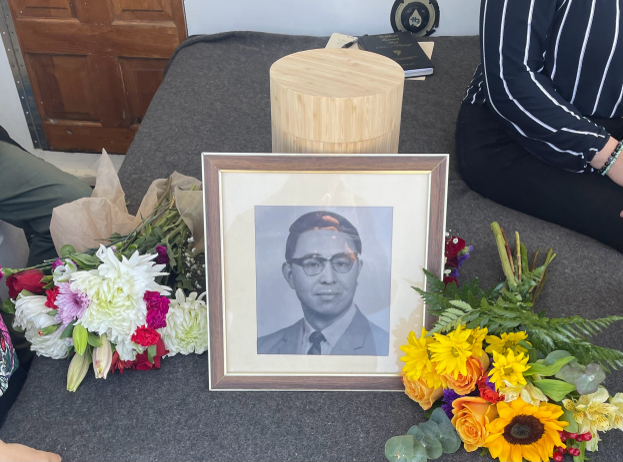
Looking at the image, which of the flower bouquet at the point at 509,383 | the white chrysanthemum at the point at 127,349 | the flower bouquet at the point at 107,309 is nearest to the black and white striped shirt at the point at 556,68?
the flower bouquet at the point at 509,383

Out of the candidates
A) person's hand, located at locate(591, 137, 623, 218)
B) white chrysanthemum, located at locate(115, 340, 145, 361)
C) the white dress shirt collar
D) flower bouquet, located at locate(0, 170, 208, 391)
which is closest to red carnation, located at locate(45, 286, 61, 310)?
flower bouquet, located at locate(0, 170, 208, 391)

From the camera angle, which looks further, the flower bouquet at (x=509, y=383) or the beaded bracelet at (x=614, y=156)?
the beaded bracelet at (x=614, y=156)

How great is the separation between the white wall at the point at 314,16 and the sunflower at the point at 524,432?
1745mm

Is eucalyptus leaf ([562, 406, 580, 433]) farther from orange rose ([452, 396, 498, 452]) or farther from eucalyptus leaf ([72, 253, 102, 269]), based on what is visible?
eucalyptus leaf ([72, 253, 102, 269])

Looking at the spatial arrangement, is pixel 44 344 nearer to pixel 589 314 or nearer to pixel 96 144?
pixel 589 314

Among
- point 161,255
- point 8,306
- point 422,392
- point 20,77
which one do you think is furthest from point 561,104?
point 20,77

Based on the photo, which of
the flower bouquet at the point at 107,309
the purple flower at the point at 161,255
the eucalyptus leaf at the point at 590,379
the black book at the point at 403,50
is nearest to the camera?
the eucalyptus leaf at the point at 590,379

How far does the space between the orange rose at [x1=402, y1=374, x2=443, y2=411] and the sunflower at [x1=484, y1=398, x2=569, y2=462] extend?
9cm

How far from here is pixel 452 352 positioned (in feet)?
2.28

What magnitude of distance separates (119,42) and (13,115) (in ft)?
2.13

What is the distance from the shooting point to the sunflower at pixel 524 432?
67 centimetres

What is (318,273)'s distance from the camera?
2.60 ft

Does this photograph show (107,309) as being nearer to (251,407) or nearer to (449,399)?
(251,407)

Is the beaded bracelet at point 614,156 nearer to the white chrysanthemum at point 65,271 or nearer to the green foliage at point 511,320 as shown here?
the green foliage at point 511,320
